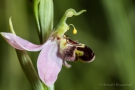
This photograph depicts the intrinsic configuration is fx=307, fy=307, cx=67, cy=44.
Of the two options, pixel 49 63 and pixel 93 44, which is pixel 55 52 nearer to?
pixel 49 63

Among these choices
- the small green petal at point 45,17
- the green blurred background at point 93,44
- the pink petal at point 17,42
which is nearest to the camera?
the pink petal at point 17,42

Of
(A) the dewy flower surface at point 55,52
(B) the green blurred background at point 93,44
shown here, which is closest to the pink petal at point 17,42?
(A) the dewy flower surface at point 55,52

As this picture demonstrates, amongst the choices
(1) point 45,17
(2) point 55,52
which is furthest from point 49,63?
(1) point 45,17

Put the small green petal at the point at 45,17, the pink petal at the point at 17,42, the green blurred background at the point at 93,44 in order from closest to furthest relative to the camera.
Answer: the pink petal at the point at 17,42, the small green petal at the point at 45,17, the green blurred background at the point at 93,44

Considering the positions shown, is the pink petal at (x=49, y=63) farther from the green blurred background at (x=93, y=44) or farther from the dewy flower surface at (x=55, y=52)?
the green blurred background at (x=93, y=44)

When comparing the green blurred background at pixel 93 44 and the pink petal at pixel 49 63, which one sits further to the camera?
the green blurred background at pixel 93 44

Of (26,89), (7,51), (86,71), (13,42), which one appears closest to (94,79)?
(86,71)

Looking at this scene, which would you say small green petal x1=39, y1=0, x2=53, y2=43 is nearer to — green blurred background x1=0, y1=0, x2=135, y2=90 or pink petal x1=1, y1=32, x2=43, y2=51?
pink petal x1=1, y1=32, x2=43, y2=51

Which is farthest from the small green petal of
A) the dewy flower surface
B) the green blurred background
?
the green blurred background
